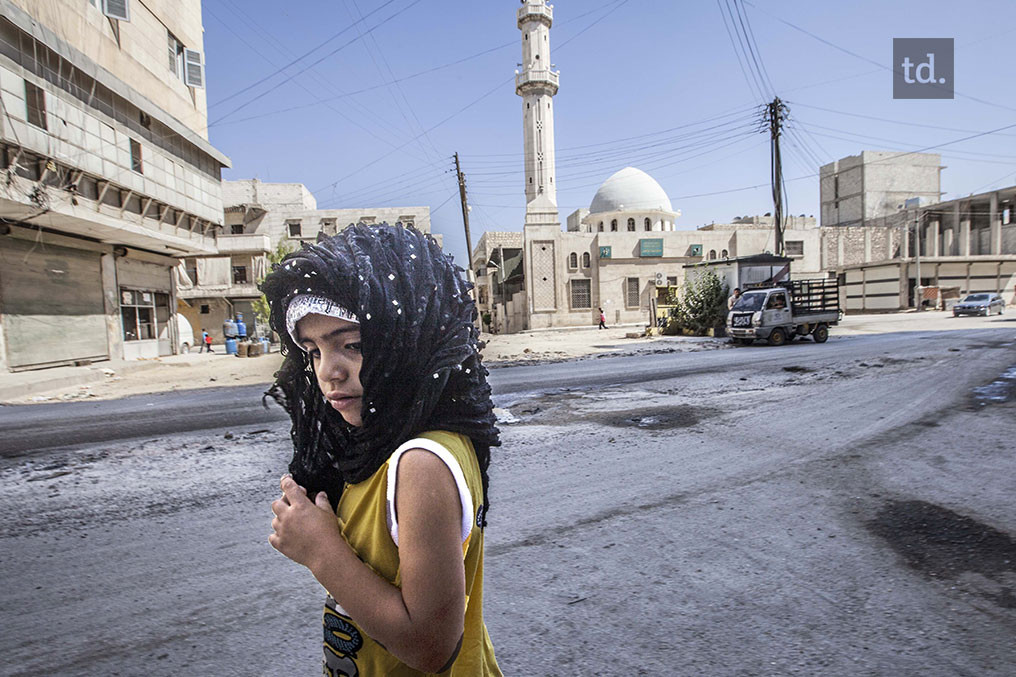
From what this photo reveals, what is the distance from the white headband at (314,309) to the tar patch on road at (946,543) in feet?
11.6

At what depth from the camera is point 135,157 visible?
19562 mm

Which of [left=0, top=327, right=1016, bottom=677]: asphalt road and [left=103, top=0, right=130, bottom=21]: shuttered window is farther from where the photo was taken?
[left=103, top=0, right=130, bottom=21]: shuttered window

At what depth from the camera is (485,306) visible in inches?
1874

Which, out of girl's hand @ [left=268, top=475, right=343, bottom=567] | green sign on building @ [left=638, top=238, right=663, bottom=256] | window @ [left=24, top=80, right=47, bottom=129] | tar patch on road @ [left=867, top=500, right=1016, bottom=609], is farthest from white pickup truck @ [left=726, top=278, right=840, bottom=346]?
window @ [left=24, top=80, right=47, bottom=129]

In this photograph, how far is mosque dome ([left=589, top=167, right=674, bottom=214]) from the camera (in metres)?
52.7

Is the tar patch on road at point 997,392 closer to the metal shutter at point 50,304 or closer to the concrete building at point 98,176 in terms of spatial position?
the concrete building at point 98,176

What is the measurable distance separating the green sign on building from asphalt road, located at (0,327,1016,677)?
34068mm

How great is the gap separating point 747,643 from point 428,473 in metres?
2.30

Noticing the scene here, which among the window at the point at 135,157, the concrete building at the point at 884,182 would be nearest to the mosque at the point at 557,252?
the concrete building at the point at 884,182

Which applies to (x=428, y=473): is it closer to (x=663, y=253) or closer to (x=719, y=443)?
(x=719, y=443)

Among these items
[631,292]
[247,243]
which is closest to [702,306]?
[631,292]

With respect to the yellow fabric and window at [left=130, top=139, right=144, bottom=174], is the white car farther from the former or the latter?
window at [left=130, top=139, right=144, bottom=174]

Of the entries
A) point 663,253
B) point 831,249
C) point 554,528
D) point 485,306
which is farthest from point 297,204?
point 554,528

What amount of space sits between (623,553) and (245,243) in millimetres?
39408
